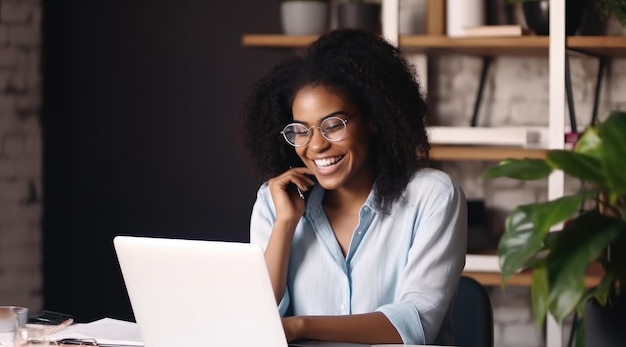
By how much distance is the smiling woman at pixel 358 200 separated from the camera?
2221 millimetres

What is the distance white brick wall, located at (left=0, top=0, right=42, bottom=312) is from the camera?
3934mm

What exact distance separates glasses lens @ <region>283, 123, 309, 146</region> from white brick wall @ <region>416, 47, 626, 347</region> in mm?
1673

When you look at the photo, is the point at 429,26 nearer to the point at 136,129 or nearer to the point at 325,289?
the point at 136,129

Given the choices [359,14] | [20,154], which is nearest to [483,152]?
[359,14]

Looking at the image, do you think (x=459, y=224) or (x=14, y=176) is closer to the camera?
(x=459, y=224)

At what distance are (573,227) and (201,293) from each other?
A: 0.67 metres

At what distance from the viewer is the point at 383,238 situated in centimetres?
225

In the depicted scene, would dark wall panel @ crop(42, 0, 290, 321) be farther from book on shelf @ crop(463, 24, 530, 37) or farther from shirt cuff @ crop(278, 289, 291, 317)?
shirt cuff @ crop(278, 289, 291, 317)

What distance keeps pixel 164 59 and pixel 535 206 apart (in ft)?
9.93

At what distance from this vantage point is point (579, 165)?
122cm

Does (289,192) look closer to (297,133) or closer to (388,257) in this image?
(297,133)

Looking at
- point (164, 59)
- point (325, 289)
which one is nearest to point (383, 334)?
point (325, 289)

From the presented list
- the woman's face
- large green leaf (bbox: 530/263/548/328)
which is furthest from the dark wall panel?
large green leaf (bbox: 530/263/548/328)

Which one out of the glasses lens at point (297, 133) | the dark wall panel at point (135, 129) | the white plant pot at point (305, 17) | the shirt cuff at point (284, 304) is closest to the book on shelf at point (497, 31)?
the white plant pot at point (305, 17)
